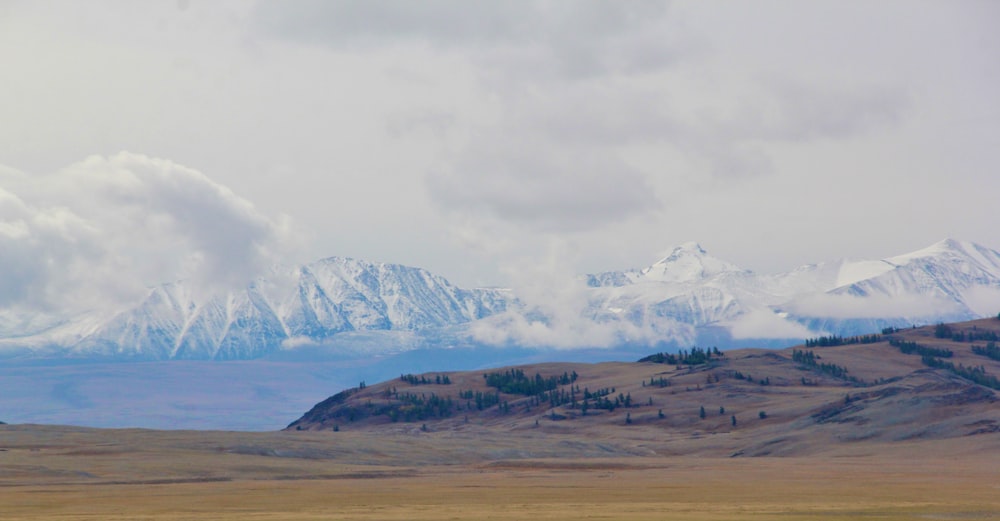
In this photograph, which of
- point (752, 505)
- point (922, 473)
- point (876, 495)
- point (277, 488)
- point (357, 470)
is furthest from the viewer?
point (357, 470)

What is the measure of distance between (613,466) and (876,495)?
68.4m

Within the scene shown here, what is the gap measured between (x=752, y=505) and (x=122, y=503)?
54324mm

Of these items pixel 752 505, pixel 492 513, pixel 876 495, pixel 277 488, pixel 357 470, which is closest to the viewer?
pixel 492 513

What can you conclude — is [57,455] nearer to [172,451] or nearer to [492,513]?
[172,451]

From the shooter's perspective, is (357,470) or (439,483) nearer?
(439,483)

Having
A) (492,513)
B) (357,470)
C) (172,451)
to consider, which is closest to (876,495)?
(492,513)

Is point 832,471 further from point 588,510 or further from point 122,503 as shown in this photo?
point 122,503

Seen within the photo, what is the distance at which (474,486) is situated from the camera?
140 meters

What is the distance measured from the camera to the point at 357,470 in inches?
6767

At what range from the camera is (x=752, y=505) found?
110812 mm

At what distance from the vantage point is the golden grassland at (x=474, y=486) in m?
104

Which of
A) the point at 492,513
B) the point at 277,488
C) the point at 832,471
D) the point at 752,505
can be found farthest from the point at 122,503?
the point at 832,471

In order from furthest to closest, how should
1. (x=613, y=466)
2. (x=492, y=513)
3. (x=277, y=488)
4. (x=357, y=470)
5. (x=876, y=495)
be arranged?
(x=613, y=466) → (x=357, y=470) → (x=277, y=488) → (x=876, y=495) → (x=492, y=513)

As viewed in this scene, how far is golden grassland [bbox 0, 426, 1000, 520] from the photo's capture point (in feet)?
341
